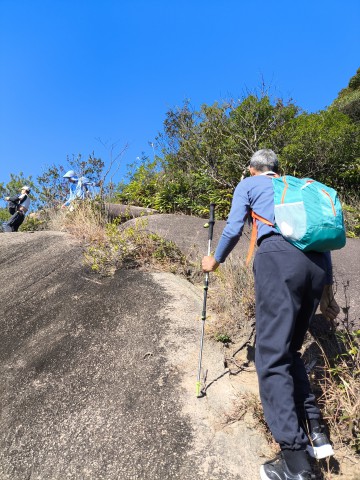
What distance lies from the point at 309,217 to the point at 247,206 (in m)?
0.57

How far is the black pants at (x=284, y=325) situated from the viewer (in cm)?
263

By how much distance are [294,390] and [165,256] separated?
10.7ft

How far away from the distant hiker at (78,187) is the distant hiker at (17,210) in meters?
1.21

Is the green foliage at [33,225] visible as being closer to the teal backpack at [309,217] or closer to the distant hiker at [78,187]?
the distant hiker at [78,187]

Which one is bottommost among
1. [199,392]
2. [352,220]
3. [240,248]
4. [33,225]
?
[199,392]

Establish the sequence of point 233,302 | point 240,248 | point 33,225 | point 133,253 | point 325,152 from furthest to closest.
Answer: point 33,225
point 325,152
point 240,248
point 133,253
point 233,302

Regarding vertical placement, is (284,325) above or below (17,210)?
below

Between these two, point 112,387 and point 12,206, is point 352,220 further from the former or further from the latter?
point 12,206

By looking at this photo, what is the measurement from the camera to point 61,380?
3680 millimetres

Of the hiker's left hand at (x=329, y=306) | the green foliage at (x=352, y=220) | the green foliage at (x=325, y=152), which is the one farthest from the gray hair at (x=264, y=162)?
the green foliage at (x=325, y=152)

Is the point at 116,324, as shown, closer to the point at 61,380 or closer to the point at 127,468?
the point at 61,380

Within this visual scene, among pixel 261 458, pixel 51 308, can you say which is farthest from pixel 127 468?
pixel 51 308

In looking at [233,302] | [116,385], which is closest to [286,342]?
[116,385]

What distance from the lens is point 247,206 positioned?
3.22m
